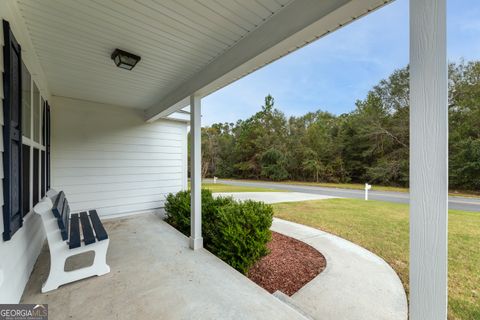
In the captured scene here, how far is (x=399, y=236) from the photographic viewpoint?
451 cm

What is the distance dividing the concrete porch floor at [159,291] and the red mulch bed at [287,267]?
488 millimetres

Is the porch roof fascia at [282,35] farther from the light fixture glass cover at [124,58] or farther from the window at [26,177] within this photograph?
the window at [26,177]

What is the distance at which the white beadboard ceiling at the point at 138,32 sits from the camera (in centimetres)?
186

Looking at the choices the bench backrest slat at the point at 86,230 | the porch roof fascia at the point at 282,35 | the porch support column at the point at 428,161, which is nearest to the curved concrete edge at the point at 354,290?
the porch support column at the point at 428,161

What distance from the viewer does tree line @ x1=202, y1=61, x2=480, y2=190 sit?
1110 cm

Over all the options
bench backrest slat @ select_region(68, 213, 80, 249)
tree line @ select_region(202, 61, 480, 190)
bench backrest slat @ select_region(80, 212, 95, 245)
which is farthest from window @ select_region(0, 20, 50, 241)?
tree line @ select_region(202, 61, 480, 190)

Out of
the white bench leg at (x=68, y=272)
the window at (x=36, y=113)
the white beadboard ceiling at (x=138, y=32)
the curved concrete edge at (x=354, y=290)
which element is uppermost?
the white beadboard ceiling at (x=138, y=32)

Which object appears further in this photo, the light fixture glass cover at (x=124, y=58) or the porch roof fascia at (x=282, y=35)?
the light fixture glass cover at (x=124, y=58)

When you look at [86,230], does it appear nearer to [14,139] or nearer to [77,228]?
[77,228]

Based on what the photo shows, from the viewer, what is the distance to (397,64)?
635 inches

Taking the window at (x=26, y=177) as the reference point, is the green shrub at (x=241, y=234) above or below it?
below

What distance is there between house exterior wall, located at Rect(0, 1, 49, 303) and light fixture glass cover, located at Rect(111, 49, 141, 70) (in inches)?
31.3

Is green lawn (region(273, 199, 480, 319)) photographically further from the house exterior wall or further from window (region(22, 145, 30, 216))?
window (region(22, 145, 30, 216))

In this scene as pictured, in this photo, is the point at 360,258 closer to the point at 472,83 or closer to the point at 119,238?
the point at 119,238
